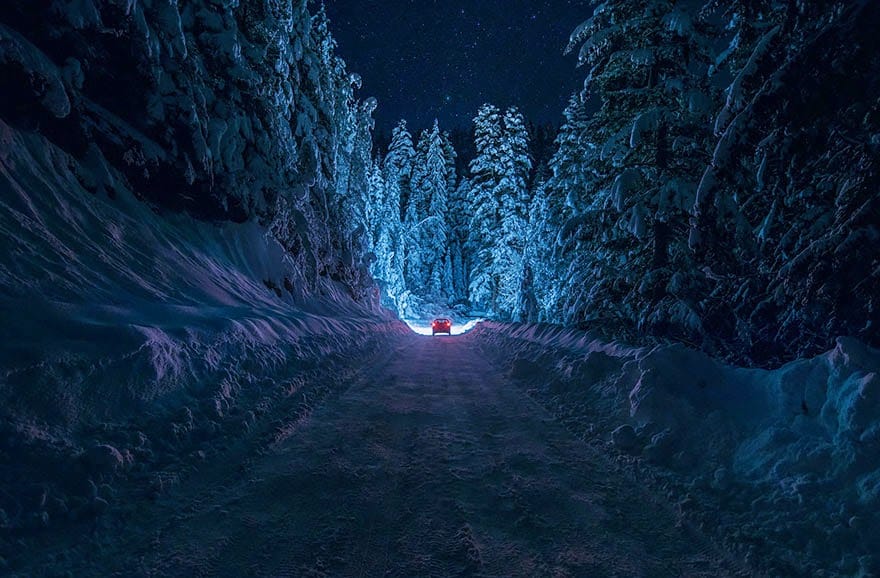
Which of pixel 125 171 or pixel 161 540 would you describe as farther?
pixel 125 171

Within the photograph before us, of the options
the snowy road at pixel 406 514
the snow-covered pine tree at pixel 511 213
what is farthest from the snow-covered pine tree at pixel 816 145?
the snow-covered pine tree at pixel 511 213

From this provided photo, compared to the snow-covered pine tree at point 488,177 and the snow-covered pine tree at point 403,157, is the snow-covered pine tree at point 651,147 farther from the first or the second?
the snow-covered pine tree at point 403,157

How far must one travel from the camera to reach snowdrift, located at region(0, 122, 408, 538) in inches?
147

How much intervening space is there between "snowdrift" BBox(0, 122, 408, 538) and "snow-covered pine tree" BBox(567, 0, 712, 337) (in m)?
7.58

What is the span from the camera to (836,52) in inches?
163

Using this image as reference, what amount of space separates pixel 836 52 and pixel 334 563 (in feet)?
20.7

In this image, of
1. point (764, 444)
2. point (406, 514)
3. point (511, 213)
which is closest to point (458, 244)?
point (511, 213)

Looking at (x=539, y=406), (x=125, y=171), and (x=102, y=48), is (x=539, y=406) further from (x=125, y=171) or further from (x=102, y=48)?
(x=102, y=48)

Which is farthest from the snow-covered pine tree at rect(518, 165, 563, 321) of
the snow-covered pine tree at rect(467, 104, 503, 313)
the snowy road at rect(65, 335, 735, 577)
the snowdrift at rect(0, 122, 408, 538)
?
the snowy road at rect(65, 335, 735, 577)

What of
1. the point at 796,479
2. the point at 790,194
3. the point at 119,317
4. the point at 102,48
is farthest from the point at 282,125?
the point at 796,479

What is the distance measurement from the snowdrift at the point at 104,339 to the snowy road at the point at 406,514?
81 centimetres

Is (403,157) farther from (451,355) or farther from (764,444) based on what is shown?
(764,444)

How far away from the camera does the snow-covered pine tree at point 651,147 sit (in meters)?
9.36

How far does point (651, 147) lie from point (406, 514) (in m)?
10.6
